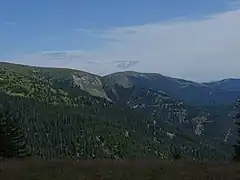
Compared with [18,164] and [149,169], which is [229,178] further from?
[18,164]

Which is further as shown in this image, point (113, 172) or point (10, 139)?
point (10, 139)

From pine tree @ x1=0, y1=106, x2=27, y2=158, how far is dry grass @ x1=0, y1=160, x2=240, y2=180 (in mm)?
13760

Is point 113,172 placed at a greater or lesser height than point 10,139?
greater

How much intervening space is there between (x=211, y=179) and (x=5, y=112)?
26.2m

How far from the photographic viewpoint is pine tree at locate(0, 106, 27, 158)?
97.8ft

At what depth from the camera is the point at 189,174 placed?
13.6 metres

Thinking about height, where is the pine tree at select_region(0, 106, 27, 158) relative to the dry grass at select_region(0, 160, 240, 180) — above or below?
below

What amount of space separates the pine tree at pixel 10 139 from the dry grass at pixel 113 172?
1376 centimetres

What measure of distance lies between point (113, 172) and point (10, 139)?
18474mm

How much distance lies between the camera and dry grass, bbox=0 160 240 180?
13.1 metres

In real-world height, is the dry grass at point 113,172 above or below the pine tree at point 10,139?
above

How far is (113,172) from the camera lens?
14.0 m

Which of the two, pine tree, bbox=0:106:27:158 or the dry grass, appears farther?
pine tree, bbox=0:106:27:158

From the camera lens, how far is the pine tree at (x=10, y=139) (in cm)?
2980
